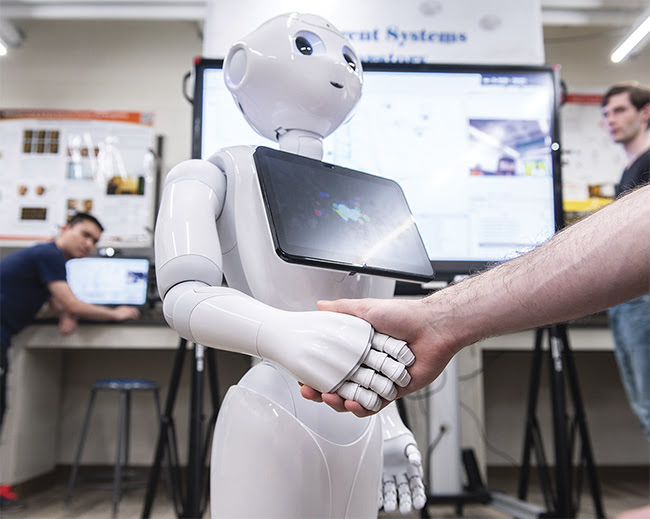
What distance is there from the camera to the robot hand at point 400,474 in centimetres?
110

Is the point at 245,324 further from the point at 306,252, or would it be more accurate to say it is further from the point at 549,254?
the point at 549,254

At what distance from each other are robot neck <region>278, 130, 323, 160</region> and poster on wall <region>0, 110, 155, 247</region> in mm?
3161

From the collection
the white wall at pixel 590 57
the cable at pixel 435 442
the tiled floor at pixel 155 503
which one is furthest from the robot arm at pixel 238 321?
the white wall at pixel 590 57

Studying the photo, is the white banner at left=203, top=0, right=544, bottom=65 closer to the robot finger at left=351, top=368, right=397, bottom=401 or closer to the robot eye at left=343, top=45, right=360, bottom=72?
the robot eye at left=343, top=45, right=360, bottom=72

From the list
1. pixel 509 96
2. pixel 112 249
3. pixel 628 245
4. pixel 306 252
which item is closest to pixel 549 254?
pixel 628 245

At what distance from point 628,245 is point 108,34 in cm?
484

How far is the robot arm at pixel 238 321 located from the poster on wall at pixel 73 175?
324 cm

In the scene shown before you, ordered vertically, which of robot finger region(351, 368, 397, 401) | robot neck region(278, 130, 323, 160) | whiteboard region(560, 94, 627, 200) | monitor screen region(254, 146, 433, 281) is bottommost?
robot finger region(351, 368, 397, 401)

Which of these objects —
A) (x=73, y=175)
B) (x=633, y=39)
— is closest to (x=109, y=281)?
(x=73, y=175)

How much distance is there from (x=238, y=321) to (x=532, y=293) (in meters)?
0.46

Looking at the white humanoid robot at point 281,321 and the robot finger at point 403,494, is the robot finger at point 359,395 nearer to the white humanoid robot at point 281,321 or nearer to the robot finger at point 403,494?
the white humanoid robot at point 281,321

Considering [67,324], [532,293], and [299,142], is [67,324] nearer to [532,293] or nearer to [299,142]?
[299,142]

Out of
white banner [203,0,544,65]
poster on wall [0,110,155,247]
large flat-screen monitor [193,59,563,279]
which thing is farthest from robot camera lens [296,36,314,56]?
poster on wall [0,110,155,247]

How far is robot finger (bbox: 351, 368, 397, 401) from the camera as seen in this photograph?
2.70ft
